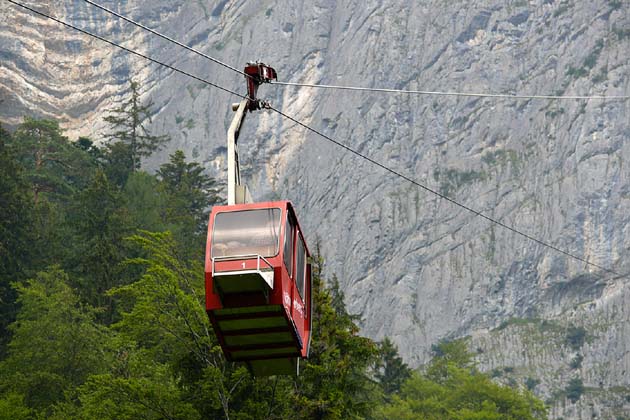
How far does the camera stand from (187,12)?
177 meters

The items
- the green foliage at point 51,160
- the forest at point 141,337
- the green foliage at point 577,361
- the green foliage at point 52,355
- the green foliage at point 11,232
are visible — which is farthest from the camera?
the green foliage at point 577,361

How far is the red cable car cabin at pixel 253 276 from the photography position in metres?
17.5

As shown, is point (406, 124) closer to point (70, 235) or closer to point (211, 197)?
point (211, 197)

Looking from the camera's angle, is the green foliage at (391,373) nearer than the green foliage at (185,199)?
Yes

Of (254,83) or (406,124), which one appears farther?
(406,124)

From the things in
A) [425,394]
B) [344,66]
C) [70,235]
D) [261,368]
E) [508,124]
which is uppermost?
[344,66]

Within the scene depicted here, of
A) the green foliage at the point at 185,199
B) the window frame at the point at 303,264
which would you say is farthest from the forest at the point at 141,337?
the window frame at the point at 303,264

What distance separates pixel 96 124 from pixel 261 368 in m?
142

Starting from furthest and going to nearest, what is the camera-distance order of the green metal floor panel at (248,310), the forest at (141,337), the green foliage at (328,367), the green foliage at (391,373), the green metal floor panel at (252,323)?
1. the green foliage at (391,373)
2. the green foliage at (328,367)
3. the forest at (141,337)
4. the green metal floor panel at (252,323)
5. the green metal floor panel at (248,310)

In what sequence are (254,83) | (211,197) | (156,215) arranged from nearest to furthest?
1. (254,83)
2. (156,215)
3. (211,197)

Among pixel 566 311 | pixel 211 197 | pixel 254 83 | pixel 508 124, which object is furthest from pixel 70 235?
pixel 508 124

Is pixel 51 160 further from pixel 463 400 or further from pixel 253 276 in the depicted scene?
pixel 253 276

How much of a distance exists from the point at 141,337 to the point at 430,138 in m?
123

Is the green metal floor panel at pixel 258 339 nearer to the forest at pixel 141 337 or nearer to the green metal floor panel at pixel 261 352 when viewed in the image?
the green metal floor panel at pixel 261 352
